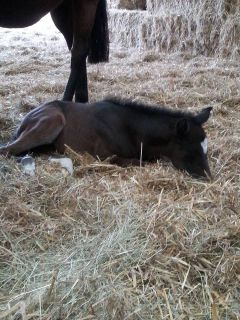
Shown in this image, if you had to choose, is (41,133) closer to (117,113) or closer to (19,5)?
(117,113)

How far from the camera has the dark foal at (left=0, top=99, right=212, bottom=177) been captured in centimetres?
304

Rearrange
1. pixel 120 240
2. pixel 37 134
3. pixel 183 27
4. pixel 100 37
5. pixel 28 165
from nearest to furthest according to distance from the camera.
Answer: pixel 120 240
pixel 28 165
pixel 37 134
pixel 100 37
pixel 183 27

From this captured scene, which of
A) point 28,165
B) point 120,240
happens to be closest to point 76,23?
point 28,165

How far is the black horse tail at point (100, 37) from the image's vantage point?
4.53 m

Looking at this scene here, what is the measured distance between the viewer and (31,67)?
6297mm

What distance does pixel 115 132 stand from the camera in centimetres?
319

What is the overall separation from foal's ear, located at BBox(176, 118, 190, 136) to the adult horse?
142 centimetres

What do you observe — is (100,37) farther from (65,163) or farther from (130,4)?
(130,4)

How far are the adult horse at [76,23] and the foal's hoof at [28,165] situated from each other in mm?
1293

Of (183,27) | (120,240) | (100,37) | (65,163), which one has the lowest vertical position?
(183,27)

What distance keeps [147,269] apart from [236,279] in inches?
12.2

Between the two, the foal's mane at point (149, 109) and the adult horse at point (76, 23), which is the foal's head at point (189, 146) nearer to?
the foal's mane at point (149, 109)

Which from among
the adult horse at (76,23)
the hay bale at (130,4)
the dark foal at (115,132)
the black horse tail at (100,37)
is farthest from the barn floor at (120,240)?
the hay bale at (130,4)

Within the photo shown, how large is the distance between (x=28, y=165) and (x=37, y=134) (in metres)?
0.36
